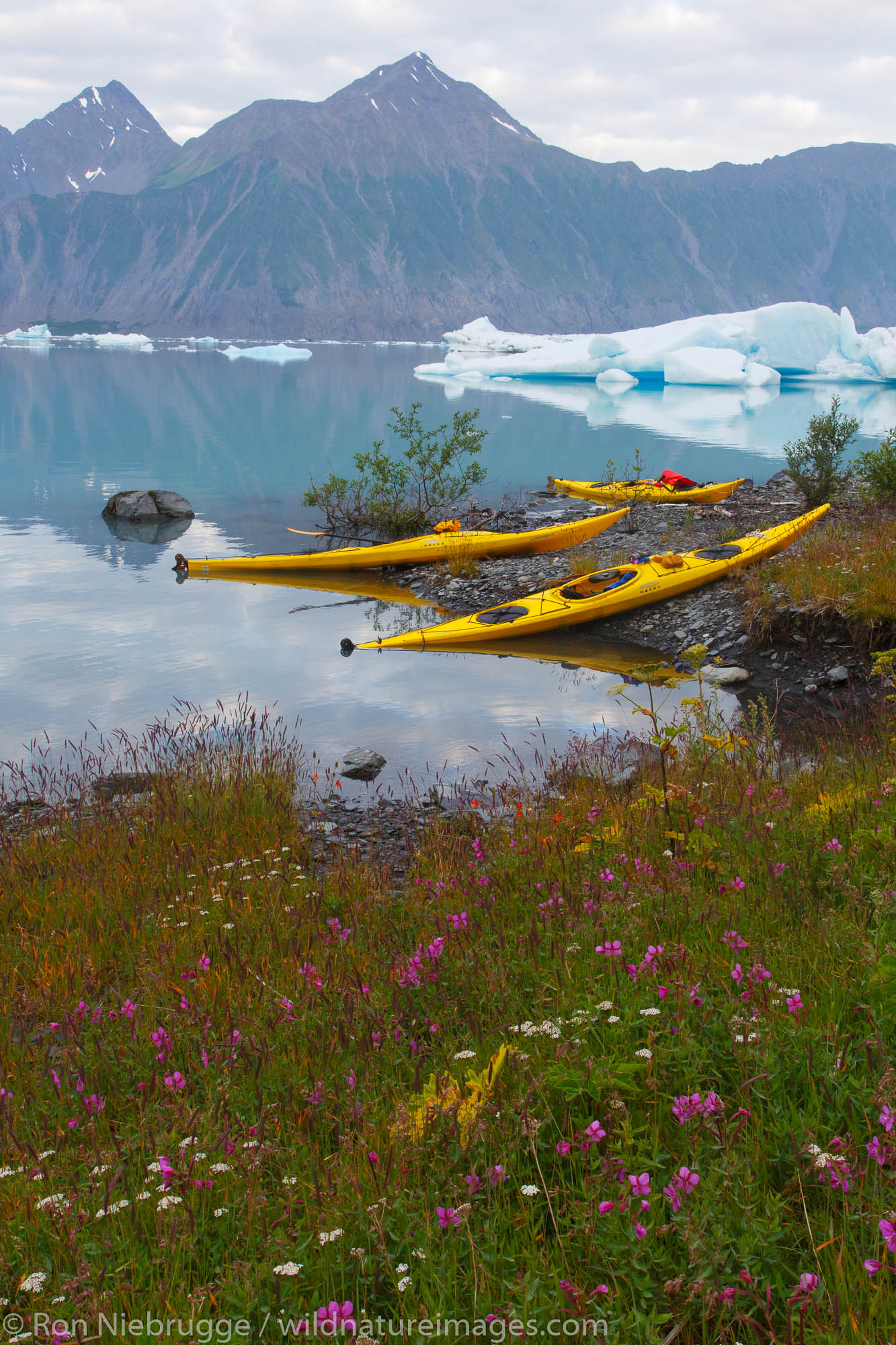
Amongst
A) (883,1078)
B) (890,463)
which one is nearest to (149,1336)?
(883,1078)

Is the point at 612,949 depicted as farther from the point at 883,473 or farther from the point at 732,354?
the point at 732,354

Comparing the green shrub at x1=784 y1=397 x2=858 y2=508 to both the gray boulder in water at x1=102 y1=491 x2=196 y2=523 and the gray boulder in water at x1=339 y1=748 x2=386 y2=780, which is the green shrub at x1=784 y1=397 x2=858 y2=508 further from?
the gray boulder in water at x1=102 y1=491 x2=196 y2=523

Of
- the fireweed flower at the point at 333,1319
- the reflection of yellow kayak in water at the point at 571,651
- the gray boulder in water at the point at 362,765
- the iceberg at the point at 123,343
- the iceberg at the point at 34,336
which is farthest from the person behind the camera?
the iceberg at the point at 34,336

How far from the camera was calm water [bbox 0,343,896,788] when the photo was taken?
10148mm

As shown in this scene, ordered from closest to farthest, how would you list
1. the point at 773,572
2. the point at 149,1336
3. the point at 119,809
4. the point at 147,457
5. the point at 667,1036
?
1. the point at 149,1336
2. the point at 667,1036
3. the point at 119,809
4. the point at 773,572
5. the point at 147,457

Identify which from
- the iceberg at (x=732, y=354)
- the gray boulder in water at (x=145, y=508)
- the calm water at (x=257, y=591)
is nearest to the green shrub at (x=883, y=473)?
the calm water at (x=257, y=591)

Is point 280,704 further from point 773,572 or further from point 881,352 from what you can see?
point 881,352

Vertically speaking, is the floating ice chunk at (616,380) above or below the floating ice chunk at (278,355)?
below

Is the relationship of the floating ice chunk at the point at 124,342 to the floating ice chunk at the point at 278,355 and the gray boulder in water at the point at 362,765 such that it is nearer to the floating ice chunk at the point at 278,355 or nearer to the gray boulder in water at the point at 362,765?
the floating ice chunk at the point at 278,355

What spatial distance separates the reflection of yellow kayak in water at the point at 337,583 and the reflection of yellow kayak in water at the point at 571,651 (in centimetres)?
286

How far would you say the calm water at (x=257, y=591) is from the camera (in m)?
10.1

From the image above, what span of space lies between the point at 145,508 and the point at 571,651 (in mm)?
14512

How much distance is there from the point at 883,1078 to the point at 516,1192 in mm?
863

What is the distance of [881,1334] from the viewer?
159cm
